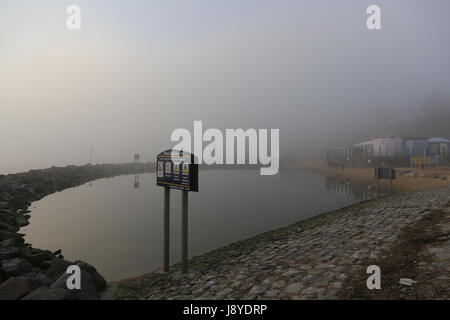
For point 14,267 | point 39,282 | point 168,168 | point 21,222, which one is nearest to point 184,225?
point 168,168

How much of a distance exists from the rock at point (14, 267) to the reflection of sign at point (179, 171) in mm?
3934

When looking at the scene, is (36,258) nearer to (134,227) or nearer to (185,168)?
(185,168)

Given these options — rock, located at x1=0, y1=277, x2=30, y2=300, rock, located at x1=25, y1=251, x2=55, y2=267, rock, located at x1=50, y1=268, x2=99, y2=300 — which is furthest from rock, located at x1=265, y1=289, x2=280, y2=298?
rock, located at x1=25, y1=251, x2=55, y2=267

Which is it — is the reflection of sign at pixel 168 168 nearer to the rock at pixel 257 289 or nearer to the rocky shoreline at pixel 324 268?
the rocky shoreline at pixel 324 268

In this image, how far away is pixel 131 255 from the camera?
8.97 metres

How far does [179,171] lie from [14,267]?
15.3ft

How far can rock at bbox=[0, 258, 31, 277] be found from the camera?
5719 millimetres

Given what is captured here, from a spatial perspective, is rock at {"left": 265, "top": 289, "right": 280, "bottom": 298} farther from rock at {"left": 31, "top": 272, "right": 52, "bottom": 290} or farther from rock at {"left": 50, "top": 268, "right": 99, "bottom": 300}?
rock at {"left": 31, "top": 272, "right": 52, "bottom": 290}

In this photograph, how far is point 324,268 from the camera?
529cm

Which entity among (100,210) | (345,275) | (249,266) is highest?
(345,275)
